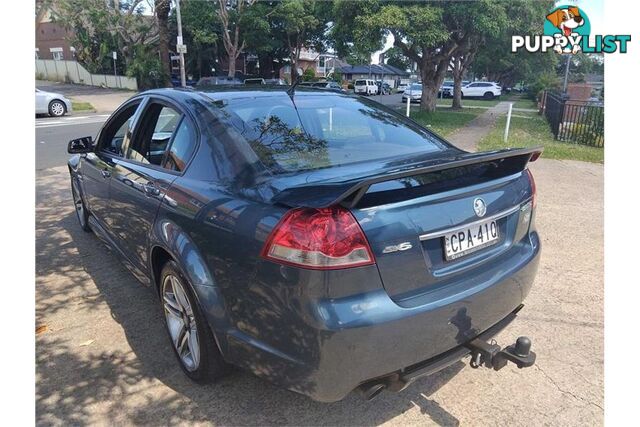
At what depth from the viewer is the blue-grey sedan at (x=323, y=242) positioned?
6.44ft

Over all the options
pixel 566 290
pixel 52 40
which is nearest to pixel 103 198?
pixel 566 290

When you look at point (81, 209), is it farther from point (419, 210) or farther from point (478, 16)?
point (478, 16)

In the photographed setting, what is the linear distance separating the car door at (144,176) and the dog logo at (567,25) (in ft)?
45.7

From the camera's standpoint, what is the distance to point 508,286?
2.47m

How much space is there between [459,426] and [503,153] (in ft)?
4.63

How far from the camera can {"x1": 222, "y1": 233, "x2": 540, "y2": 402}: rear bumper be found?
1.94 metres

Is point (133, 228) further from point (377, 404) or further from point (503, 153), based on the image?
point (503, 153)

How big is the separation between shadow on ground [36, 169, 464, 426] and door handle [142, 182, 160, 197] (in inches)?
39.9

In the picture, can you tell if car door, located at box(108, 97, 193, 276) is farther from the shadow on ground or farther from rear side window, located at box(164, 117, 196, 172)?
the shadow on ground

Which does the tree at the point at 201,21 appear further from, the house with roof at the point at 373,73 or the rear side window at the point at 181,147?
the house with roof at the point at 373,73

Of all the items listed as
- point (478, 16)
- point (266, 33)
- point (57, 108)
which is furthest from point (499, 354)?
point (266, 33)

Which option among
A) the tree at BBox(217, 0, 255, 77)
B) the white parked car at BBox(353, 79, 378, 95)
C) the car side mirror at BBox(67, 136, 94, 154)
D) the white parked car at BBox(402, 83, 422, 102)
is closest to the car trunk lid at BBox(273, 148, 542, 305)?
the car side mirror at BBox(67, 136, 94, 154)

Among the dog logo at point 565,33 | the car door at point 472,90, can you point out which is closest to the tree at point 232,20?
the dog logo at point 565,33

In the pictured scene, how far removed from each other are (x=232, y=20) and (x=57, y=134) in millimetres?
25742
